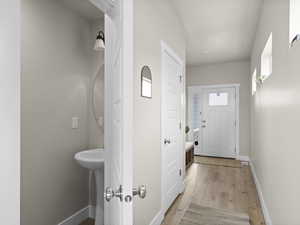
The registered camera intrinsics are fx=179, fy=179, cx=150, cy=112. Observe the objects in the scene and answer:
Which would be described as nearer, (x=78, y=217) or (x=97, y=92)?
(x=78, y=217)

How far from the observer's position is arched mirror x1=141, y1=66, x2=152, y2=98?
172cm

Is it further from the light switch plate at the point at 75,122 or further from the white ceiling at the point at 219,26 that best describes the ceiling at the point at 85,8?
the light switch plate at the point at 75,122

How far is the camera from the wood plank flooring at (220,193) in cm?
236

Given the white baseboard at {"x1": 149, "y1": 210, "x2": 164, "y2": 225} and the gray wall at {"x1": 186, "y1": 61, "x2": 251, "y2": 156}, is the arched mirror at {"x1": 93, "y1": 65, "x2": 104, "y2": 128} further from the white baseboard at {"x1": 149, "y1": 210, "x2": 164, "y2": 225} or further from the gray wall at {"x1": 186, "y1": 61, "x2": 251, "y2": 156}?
the gray wall at {"x1": 186, "y1": 61, "x2": 251, "y2": 156}

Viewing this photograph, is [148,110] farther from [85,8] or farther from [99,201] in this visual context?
[85,8]

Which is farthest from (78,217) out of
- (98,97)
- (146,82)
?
(146,82)

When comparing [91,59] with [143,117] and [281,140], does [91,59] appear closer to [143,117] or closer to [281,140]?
[143,117]

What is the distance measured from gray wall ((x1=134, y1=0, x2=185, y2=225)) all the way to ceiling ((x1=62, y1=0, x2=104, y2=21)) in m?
0.74

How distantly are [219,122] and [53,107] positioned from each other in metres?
4.76

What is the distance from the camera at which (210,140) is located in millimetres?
5582

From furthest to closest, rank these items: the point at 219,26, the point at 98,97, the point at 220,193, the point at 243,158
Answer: the point at 243,158 < the point at 219,26 < the point at 220,193 < the point at 98,97
